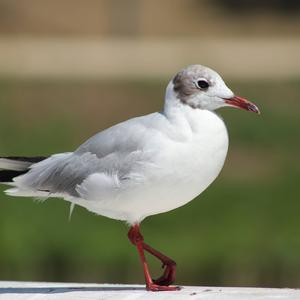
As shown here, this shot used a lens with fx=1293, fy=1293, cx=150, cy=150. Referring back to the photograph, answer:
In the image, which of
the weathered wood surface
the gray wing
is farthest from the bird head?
the weathered wood surface

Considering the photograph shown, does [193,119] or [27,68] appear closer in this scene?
[193,119]

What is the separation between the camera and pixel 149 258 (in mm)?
8477

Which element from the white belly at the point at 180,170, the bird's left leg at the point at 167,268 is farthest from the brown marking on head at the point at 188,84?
the bird's left leg at the point at 167,268

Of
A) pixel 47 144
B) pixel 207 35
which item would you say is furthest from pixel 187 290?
pixel 207 35

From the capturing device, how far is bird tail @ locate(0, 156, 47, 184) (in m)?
5.56

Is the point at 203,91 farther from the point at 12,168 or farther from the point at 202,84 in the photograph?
the point at 12,168

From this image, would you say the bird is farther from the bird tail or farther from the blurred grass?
the blurred grass

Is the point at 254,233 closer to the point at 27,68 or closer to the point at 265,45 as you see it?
the point at 27,68

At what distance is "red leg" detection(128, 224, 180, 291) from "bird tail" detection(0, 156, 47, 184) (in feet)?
1.94

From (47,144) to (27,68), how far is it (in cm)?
553

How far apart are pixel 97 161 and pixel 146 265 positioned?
470 mm

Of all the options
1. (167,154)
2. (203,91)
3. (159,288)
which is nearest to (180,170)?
(167,154)

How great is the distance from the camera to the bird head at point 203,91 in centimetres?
504

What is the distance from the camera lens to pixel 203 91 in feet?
16.6
